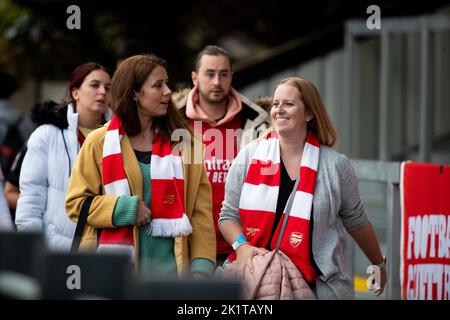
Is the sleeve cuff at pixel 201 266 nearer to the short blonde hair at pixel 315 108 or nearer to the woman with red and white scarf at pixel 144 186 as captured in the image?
the woman with red and white scarf at pixel 144 186

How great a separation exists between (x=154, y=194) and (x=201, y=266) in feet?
1.44

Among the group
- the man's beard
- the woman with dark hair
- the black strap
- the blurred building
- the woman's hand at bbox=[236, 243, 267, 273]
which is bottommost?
the woman's hand at bbox=[236, 243, 267, 273]

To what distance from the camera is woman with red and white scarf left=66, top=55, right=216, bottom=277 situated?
5645 millimetres

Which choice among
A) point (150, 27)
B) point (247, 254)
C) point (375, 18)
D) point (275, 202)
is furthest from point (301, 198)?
point (150, 27)

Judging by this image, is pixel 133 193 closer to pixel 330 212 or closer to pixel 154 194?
pixel 154 194

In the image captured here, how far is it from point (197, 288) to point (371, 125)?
1195cm

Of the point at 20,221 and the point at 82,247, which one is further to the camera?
the point at 20,221

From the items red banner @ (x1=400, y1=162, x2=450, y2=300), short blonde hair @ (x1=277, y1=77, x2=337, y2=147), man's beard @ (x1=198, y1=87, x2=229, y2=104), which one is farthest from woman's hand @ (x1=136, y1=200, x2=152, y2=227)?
red banner @ (x1=400, y1=162, x2=450, y2=300)

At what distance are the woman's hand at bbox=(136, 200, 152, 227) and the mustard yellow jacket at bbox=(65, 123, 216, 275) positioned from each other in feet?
0.27

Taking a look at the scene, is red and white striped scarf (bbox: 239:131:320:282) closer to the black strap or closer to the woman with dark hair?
the black strap

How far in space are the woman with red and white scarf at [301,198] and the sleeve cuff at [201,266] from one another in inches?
6.5

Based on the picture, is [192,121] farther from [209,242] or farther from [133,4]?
[133,4]

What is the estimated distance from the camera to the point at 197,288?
343cm
